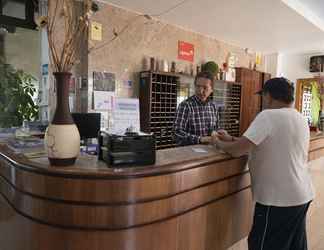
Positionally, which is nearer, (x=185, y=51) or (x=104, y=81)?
(x=104, y=81)

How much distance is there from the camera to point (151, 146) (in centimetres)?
150

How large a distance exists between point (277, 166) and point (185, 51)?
3.47 meters

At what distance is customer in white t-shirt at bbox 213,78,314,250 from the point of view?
164cm

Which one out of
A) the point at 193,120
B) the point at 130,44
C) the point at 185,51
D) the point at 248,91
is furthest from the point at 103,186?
the point at 248,91

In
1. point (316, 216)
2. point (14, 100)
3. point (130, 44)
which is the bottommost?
point (316, 216)

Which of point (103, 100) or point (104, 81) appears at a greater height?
point (104, 81)

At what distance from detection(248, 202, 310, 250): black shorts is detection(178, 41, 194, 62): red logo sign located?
339cm

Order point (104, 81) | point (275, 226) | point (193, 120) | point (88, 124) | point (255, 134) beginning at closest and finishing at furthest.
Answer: point (255, 134) → point (275, 226) → point (193, 120) → point (88, 124) → point (104, 81)

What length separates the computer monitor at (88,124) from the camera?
10.1 feet

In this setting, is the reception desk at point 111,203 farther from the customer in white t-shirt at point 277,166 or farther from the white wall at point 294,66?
the white wall at point 294,66

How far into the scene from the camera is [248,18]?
13.5ft

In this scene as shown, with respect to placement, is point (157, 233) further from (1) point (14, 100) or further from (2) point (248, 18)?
(2) point (248, 18)

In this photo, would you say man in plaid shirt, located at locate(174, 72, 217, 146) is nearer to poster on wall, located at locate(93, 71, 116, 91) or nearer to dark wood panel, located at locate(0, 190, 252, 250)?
dark wood panel, located at locate(0, 190, 252, 250)

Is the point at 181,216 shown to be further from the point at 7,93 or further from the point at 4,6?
the point at 4,6
